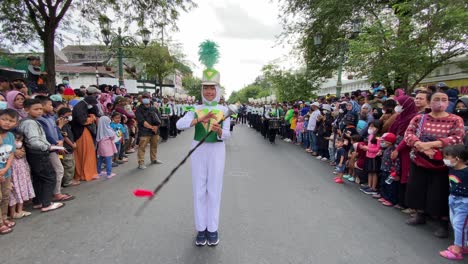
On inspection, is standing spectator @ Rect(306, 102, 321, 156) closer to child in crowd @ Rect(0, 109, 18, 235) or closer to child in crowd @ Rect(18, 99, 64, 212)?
child in crowd @ Rect(18, 99, 64, 212)

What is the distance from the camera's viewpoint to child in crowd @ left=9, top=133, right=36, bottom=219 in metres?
4.17

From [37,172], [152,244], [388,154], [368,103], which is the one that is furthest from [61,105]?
[368,103]

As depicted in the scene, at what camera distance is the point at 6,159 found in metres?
3.84

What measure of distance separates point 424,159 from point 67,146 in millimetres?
6248

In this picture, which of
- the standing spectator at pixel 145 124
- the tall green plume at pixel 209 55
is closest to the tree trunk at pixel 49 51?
the standing spectator at pixel 145 124

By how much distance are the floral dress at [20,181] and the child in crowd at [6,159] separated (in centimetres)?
19

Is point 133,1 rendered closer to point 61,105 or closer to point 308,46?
point 61,105

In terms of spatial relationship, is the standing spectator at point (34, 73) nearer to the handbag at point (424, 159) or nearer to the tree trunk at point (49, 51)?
the tree trunk at point (49, 51)

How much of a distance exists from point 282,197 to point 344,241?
1.77m

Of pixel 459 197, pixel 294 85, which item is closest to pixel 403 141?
pixel 459 197

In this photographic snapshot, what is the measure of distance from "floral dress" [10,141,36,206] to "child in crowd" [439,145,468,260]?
5.68m

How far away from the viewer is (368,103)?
268 inches

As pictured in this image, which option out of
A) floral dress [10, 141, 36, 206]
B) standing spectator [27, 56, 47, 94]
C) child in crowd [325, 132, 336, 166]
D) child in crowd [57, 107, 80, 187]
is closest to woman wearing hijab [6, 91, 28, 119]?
child in crowd [57, 107, 80, 187]

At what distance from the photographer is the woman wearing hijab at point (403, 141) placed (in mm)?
4605
